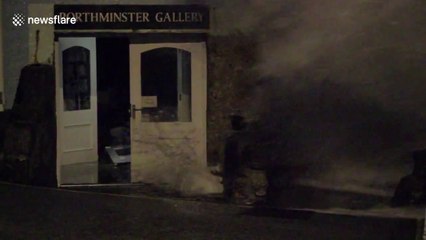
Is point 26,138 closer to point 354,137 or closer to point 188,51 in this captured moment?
point 188,51

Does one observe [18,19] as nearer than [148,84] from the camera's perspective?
Yes

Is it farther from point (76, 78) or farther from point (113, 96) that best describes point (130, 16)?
point (113, 96)

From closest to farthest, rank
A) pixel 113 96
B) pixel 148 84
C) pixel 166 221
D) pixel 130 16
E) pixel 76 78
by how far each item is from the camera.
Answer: pixel 166 221 < pixel 130 16 < pixel 148 84 < pixel 76 78 < pixel 113 96

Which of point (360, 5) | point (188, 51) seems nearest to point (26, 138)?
point (188, 51)

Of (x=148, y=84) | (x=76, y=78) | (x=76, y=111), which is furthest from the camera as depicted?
(x=76, y=111)

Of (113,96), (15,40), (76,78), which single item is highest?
(15,40)

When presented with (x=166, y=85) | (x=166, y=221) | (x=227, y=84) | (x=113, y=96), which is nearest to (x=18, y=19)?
(x=166, y=85)

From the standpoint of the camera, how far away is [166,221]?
6941 millimetres

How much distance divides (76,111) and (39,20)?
180cm

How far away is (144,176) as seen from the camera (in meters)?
9.54

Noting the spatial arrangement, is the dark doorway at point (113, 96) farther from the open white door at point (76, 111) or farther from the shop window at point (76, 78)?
the shop window at point (76, 78)

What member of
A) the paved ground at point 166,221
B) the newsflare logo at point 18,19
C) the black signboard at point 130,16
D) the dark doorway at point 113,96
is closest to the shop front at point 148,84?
the black signboard at point 130,16

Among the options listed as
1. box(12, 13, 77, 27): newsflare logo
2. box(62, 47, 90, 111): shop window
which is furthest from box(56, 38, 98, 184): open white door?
box(12, 13, 77, 27): newsflare logo

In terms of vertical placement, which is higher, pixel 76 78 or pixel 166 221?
pixel 76 78
